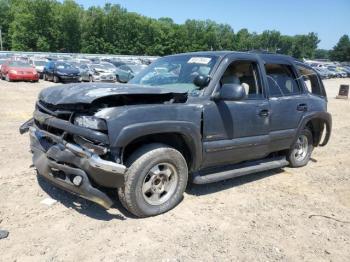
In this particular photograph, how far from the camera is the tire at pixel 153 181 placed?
13.9 ft

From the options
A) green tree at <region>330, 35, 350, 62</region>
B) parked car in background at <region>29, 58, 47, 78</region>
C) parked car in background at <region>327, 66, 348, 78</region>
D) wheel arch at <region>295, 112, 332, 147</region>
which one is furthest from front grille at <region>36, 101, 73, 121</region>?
green tree at <region>330, 35, 350, 62</region>

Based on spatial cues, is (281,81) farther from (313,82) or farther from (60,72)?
(60,72)

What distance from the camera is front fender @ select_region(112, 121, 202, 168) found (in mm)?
4020

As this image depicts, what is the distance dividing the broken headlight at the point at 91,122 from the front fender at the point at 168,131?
197 mm

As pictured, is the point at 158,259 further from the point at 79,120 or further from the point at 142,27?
the point at 142,27

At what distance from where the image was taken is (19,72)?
24.2 m

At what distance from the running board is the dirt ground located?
29cm

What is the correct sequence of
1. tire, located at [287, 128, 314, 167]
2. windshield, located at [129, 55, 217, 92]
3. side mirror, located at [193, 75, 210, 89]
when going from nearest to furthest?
1. side mirror, located at [193, 75, 210, 89]
2. windshield, located at [129, 55, 217, 92]
3. tire, located at [287, 128, 314, 167]

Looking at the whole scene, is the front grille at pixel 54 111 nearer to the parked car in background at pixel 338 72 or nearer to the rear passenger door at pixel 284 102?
the rear passenger door at pixel 284 102

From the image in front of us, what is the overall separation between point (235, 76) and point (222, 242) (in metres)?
2.35

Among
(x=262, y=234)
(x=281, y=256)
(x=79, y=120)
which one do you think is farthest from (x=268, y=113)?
(x=79, y=120)

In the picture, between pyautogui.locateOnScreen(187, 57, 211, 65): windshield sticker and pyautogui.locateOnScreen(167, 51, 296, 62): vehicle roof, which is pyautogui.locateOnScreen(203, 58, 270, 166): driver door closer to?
pyautogui.locateOnScreen(167, 51, 296, 62): vehicle roof

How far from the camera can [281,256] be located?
3.87 meters

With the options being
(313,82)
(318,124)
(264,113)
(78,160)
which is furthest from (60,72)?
(78,160)
